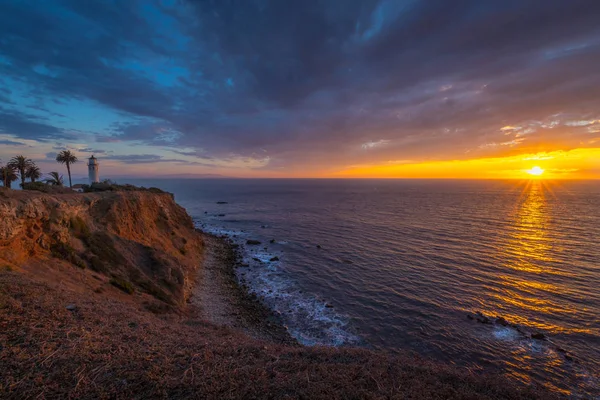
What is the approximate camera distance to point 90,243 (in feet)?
77.8

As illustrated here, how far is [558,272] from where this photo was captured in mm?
34594

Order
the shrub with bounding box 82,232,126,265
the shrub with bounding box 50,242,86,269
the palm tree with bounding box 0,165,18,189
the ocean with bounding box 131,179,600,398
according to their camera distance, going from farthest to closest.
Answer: the palm tree with bounding box 0,165,18,189 < the shrub with bounding box 82,232,126,265 < the ocean with bounding box 131,179,600,398 < the shrub with bounding box 50,242,86,269

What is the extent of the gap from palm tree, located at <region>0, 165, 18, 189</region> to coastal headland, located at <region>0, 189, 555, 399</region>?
2717cm

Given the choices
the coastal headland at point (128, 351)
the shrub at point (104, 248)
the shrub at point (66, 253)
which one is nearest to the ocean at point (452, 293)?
the coastal headland at point (128, 351)

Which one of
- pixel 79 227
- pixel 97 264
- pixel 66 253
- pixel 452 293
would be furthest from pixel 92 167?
pixel 452 293

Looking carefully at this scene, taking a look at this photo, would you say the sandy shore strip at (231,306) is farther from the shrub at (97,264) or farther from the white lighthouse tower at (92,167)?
the white lighthouse tower at (92,167)

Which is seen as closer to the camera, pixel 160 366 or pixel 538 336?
pixel 160 366

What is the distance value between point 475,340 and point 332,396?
2100cm

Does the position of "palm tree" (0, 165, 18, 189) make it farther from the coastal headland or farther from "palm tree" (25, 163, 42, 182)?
the coastal headland

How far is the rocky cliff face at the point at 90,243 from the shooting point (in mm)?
18094

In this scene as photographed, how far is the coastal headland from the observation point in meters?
7.86

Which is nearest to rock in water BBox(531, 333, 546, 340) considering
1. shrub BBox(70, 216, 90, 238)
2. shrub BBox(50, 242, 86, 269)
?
shrub BBox(50, 242, 86, 269)

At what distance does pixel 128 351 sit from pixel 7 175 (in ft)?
167

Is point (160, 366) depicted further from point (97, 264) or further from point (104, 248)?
point (104, 248)
